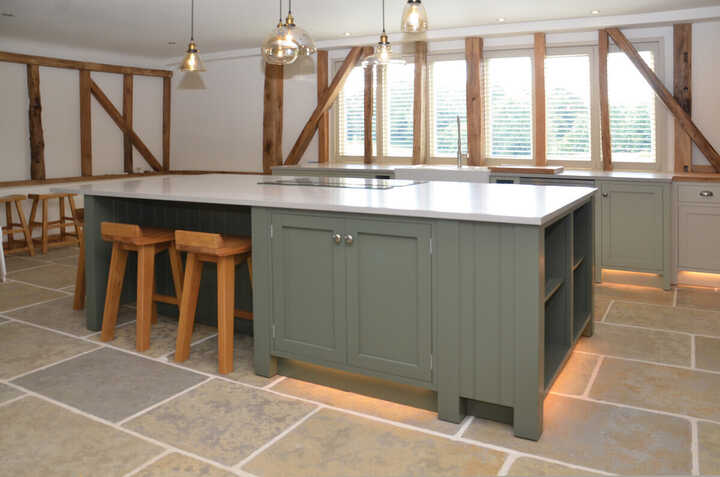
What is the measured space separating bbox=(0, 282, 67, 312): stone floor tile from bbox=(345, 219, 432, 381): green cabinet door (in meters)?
3.26

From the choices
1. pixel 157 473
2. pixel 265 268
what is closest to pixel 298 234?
pixel 265 268

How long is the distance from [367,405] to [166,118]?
24.2 feet

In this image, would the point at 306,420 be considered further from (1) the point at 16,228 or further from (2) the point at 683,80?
(1) the point at 16,228

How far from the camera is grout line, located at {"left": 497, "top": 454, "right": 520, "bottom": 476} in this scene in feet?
7.92

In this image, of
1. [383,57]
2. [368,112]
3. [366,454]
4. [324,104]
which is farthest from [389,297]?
[324,104]

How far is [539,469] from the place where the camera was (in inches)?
95.8

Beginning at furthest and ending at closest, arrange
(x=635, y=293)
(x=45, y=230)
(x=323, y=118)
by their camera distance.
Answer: (x=323, y=118) → (x=45, y=230) → (x=635, y=293)

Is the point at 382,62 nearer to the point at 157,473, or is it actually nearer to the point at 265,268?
the point at 265,268

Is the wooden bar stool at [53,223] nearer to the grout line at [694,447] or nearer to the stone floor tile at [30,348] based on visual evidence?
the stone floor tile at [30,348]

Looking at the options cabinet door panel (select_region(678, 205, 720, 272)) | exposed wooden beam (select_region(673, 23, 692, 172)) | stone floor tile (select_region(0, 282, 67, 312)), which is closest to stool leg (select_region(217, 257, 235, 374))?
stone floor tile (select_region(0, 282, 67, 312))

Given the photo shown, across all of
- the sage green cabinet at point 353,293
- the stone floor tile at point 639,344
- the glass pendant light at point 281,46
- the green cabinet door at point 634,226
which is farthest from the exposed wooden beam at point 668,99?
the sage green cabinet at point 353,293

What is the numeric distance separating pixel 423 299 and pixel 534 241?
1.89 feet

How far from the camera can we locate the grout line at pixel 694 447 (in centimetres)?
241

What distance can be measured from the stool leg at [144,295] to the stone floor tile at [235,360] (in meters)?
0.24
